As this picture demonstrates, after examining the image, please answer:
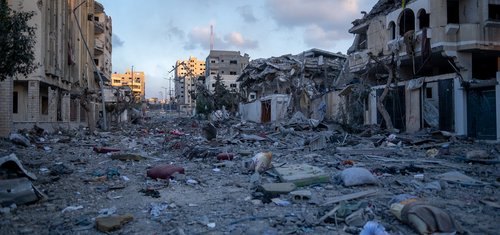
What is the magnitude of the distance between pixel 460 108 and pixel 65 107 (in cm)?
2314

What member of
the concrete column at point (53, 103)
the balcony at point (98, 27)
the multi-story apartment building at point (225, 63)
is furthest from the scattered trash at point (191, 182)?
the multi-story apartment building at point (225, 63)

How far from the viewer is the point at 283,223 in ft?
15.6

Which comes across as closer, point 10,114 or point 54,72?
point 10,114

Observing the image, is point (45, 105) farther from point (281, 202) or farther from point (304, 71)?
point (281, 202)

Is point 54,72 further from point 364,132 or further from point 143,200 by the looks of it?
point 143,200

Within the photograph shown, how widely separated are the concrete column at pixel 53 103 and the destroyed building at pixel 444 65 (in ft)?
60.3

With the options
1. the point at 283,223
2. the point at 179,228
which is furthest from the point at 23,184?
the point at 283,223

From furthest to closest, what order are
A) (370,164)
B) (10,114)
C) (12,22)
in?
(10,114) < (370,164) < (12,22)

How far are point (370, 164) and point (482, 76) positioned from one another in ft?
43.1

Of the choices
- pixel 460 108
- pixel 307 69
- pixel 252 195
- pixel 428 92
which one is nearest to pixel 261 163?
pixel 252 195

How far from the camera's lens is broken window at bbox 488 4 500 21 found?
17.0 meters

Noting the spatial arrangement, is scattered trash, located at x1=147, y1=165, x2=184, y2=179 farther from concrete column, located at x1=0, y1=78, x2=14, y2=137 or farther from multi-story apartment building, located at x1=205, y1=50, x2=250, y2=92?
multi-story apartment building, located at x1=205, y1=50, x2=250, y2=92

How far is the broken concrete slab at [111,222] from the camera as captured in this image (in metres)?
4.51

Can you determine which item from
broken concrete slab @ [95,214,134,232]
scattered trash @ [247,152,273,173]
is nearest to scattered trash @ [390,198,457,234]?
broken concrete slab @ [95,214,134,232]
